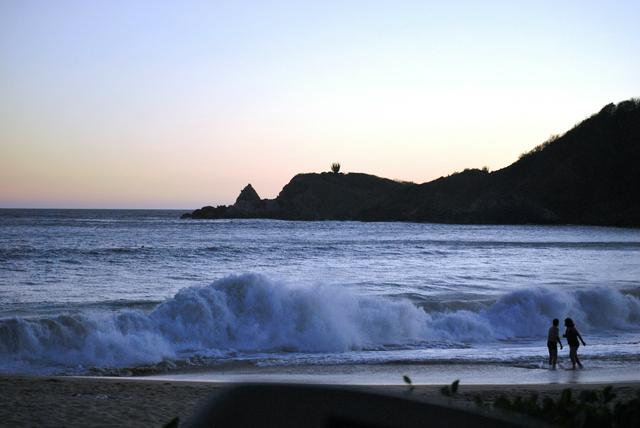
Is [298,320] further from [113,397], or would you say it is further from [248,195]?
[248,195]

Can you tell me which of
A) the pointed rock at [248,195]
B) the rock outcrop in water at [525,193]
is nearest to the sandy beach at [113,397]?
the rock outcrop in water at [525,193]

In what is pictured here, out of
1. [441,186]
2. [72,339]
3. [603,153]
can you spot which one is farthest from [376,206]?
[72,339]

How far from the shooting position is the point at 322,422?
1.60 meters

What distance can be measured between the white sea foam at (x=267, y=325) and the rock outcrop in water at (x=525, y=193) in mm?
91523

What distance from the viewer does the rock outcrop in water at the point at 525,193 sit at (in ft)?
388

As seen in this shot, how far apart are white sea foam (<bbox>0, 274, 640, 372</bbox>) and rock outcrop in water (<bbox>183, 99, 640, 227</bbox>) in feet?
300

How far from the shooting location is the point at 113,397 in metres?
10.9

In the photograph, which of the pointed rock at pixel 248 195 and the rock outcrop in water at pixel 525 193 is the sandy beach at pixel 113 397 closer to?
the rock outcrop in water at pixel 525 193

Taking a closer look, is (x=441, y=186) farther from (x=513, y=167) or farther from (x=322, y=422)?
(x=322, y=422)

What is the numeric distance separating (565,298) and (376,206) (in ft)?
400

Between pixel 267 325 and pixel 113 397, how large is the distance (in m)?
9.71

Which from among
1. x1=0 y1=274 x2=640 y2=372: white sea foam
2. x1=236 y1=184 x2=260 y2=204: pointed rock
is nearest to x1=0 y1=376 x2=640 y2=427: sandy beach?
x1=0 y1=274 x2=640 y2=372: white sea foam

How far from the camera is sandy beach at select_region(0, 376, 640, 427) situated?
30.0 feet

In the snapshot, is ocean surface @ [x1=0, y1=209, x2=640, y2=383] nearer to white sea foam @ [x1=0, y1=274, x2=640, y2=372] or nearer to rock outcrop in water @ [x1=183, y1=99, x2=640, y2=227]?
white sea foam @ [x1=0, y1=274, x2=640, y2=372]
